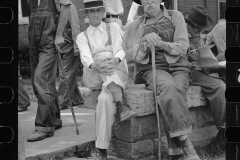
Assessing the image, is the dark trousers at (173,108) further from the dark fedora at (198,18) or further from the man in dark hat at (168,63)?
the dark fedora at (198,18)

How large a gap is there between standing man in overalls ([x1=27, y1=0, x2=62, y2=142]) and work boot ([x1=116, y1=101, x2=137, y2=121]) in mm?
1122

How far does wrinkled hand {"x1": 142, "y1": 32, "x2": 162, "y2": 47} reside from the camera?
420 centimetres

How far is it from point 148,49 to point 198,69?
826 mm

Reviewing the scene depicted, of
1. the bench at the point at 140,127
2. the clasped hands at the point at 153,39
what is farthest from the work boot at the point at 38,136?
the clasped hands at the point at 153,39

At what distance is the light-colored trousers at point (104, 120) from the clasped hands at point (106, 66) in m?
0.24

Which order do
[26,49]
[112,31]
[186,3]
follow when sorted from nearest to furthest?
[112,31] < [26,49] < [186,3]

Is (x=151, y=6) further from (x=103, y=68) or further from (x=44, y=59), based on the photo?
Result: (x=44, y=59)

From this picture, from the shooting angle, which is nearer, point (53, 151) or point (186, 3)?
point (53, 151)

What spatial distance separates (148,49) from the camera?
4.37 m

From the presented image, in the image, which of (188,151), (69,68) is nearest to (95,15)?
(188,151)

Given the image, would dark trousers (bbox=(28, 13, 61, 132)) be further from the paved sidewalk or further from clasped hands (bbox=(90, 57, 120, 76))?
clasped hands (bbox=(90, 57, 120, 76))

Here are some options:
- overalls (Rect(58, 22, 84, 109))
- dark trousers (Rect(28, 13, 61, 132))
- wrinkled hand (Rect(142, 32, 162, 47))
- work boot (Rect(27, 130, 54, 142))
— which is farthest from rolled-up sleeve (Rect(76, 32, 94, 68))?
overalls (Rect(58, 22, 84, 109))
